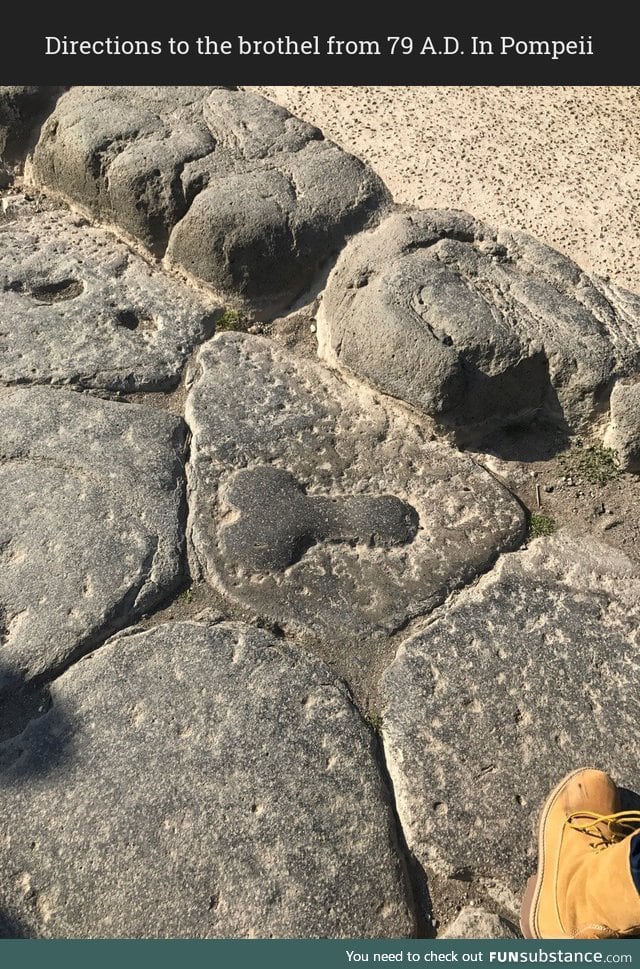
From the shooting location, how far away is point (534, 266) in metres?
2.51

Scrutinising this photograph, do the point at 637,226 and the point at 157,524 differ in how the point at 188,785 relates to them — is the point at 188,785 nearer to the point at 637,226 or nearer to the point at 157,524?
the point at 157,524

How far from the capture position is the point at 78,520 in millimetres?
1942

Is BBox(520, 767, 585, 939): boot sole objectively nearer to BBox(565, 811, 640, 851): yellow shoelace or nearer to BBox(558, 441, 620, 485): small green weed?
BBox(565, 811, 640, 851): yellow shoelace

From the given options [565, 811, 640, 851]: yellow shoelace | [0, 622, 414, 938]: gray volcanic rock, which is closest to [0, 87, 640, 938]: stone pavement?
[0, 622, 414, 938]: gray volcanic rock

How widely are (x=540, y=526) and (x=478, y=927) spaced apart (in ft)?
3.18

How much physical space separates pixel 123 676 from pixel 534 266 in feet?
5.64

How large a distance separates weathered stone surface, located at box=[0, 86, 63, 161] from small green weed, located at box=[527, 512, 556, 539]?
7.64 feet

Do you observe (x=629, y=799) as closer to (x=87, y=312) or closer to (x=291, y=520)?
(x=291, y=520)

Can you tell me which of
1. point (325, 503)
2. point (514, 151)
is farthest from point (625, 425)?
point (514, 151)

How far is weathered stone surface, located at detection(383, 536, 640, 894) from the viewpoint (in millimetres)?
1597

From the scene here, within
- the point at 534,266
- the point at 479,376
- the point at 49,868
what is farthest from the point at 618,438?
the point at 49,868

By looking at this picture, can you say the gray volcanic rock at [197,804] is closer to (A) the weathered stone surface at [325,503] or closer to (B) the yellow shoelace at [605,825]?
(A) the weathered stone surface at [325,503]

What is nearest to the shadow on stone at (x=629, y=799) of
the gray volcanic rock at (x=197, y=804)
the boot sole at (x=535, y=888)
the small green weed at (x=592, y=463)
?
the boot sole at (x=535, y=888)

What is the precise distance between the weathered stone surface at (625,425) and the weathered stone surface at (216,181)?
3.29 feet
